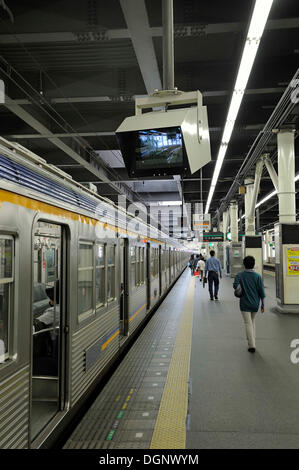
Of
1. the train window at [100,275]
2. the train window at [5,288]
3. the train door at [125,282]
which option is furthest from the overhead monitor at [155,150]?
the train door at [125,282]

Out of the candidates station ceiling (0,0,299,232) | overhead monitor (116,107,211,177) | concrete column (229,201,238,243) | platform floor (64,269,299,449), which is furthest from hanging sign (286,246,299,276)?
concrete column (229,201,238,243)

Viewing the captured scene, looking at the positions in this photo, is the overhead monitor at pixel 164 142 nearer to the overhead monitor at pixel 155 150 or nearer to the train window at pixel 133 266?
the overhead monitor at pixel 155 150

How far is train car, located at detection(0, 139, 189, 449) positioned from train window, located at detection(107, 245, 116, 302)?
0.01m

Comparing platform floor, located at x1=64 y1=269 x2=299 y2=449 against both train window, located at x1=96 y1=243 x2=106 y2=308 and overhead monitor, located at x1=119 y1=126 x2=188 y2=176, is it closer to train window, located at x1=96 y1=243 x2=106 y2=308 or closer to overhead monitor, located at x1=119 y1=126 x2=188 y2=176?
train window, located at x1=96 y1=243 x2=106 y2=308

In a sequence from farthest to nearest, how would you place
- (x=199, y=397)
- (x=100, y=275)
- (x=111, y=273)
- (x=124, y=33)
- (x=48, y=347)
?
1. (x=124, y=33)
2. (x=111, y=273)
3. (x=48, y=347)
4. (x=100, y=275)
5. (x=199, y=397)

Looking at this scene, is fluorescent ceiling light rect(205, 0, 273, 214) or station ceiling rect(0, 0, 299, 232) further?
station ceiling rect(0, 0, 299, 232)

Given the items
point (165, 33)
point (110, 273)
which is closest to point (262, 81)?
point (165, 33)

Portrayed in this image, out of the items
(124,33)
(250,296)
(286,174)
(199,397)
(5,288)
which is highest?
(124,33)

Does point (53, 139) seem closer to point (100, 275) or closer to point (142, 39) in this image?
point (142, 39)

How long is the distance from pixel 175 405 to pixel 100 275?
178 centimetres

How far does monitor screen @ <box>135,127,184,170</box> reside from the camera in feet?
9.70

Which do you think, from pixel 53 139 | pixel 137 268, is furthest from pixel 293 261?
pixel 53 139

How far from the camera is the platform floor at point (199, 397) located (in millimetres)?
2881

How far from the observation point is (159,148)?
10.4 feet
